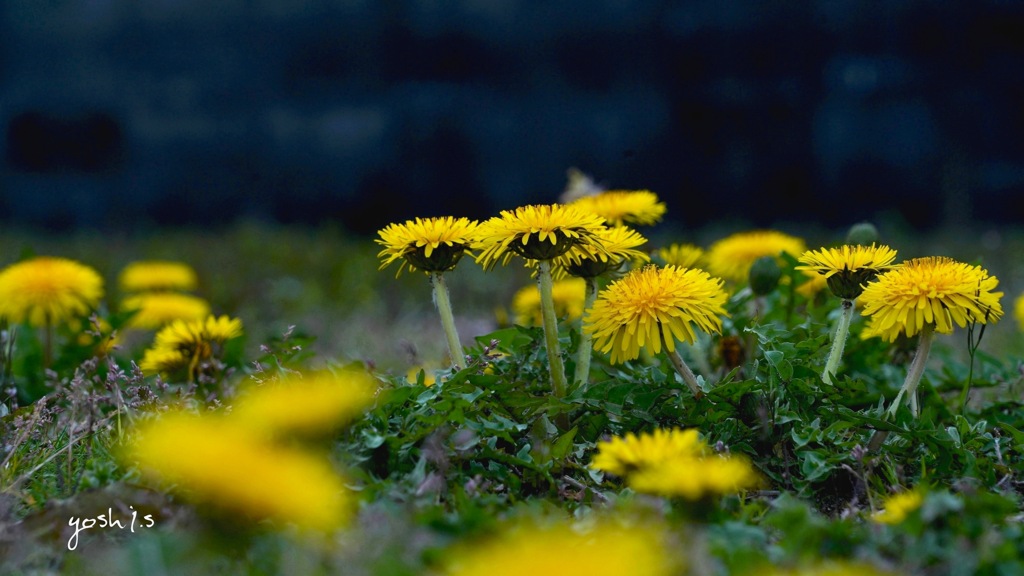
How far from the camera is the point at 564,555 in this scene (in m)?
0.86

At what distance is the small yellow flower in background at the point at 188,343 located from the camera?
223 cm

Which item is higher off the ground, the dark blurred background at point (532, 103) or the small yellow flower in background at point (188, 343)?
the dark blurred background at point (532, 103)

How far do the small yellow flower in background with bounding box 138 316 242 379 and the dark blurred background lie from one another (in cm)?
482

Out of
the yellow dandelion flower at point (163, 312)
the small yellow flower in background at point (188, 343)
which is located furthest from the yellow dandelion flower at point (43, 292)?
the small yellow flower in background at point (188, 343)

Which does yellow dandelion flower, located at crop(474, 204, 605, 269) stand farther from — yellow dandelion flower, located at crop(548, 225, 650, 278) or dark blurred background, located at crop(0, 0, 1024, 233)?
dark blurred background, located at crop(0, 0, 1024, 233)

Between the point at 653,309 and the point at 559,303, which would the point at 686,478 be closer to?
the point at 653,309

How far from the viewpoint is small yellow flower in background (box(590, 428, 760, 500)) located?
1.12 m

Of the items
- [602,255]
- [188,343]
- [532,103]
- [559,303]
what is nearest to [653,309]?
[602,255]

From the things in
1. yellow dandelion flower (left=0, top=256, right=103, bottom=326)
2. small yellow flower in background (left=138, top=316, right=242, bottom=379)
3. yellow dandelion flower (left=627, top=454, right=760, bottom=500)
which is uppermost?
yellow dandelion flower (left=0, top=256, right=103, bottom=326)

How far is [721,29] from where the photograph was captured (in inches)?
276

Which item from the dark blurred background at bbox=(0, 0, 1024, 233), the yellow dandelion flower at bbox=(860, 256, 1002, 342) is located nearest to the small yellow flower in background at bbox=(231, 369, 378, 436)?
the yellow dandelion flower at bbox=(860, 256, 1002, 342)

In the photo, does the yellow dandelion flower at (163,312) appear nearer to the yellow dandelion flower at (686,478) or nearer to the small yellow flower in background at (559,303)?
the small yellow flower in background at (559,303)

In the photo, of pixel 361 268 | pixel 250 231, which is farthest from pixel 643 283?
pixel 250 231

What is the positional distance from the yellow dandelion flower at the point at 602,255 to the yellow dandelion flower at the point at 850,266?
300 mm
